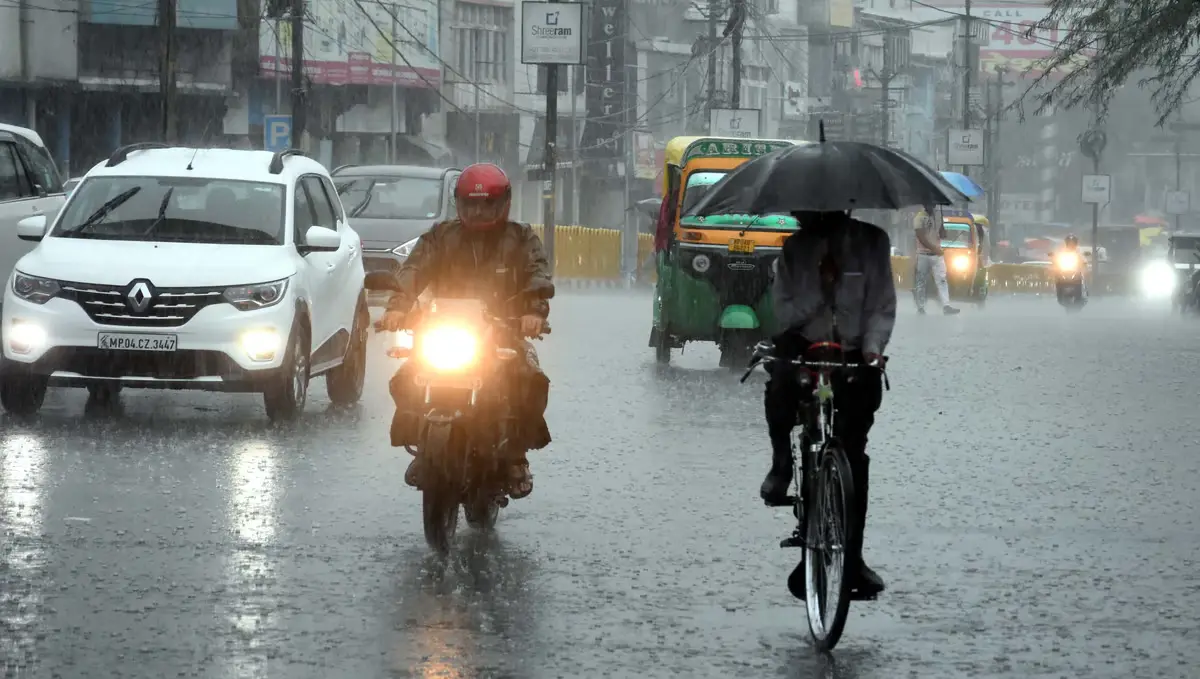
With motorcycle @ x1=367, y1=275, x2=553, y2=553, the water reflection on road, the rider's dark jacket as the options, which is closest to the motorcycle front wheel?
motorcycle @ x1=367, y1=275, x2=553, y2=553

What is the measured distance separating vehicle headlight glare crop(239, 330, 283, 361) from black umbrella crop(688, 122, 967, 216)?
6648 millimetres

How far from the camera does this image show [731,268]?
2117 cm

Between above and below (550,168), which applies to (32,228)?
below

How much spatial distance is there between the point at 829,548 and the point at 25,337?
801 centimetres

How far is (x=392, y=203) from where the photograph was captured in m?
28.7

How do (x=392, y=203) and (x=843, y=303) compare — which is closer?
(x=843, y=303)

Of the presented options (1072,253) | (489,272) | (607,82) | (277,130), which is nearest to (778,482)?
Answer: (489,272)

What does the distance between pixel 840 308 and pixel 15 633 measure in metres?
2.84

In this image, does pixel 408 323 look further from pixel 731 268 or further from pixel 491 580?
pixel 731 268

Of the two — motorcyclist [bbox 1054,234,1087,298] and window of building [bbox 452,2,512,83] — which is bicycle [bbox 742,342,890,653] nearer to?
motorcyclist [bbox 1054,234,1087,298]

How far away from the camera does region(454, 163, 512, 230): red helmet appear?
9.45 m

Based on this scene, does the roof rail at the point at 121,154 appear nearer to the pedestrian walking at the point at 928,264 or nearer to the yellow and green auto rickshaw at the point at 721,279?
the yellow and green auto rickshaw at the point at 721,279

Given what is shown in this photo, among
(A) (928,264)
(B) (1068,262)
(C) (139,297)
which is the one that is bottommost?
(B) (1068,262)

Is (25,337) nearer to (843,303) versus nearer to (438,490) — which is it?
(438,490)
